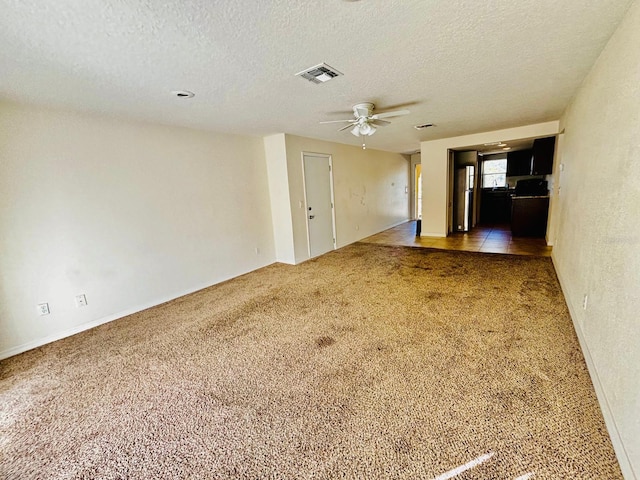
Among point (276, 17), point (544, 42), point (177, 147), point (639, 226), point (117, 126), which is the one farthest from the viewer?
point (177, 147)

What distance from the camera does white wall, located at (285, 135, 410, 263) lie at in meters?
4.97

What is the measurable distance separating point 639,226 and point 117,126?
4597mm

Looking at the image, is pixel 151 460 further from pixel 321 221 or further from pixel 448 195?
pixel 448 195

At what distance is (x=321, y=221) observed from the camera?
18.4ft

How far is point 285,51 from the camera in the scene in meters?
1.91

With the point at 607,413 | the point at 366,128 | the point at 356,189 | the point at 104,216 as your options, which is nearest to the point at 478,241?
the point at 356,189

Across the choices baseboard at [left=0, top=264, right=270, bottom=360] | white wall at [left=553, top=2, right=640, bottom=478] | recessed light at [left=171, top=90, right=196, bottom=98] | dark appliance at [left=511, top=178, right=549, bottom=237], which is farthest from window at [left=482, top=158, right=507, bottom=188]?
baseboard at [left=0, top=264, right=270, bottom=360]

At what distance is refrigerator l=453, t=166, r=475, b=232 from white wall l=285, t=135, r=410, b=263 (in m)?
1.82

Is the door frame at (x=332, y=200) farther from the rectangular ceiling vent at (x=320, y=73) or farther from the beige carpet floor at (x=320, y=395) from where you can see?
the rectangular ceiling vent at (x=320, y=73)

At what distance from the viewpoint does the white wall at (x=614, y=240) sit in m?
1.31

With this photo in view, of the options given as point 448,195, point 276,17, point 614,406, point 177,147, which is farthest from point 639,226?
point 448,195

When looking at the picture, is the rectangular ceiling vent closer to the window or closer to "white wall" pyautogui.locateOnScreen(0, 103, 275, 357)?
"white wall" pyautogui.locateOnScreen(0, 103, 275, 357)

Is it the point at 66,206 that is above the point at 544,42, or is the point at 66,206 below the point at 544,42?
below

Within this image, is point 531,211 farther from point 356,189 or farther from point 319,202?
point 319,202
